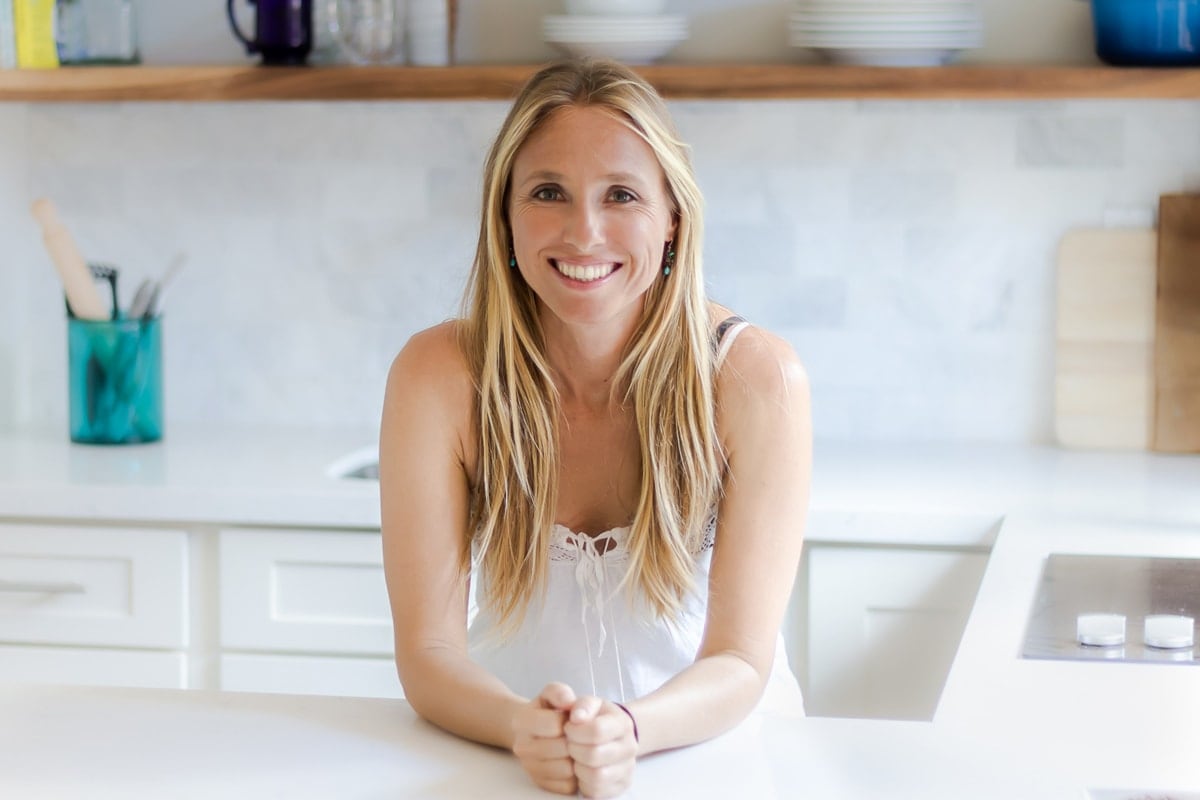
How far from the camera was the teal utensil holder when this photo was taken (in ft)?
8.65

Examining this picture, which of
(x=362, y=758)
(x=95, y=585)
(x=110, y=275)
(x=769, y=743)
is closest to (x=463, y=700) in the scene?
(x=362, y=758)

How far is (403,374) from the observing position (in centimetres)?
170

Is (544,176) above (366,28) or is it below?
below

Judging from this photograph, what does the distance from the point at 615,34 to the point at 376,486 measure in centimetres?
84

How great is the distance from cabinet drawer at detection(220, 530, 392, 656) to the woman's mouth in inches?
33.2

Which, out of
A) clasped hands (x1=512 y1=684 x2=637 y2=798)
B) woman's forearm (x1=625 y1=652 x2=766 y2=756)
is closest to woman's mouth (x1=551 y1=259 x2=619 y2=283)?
woman's forearm (x1=625 y1=652 x2=766 y2=756)

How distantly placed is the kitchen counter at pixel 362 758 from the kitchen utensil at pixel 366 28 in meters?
1.54

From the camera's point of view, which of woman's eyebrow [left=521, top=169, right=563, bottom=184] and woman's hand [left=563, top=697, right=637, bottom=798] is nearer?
woman's hand [left=563, top=697, right=637, bottom=798]

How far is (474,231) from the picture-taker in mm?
2826

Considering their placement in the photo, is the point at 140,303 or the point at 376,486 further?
the point at 140,303

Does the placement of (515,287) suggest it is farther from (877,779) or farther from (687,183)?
(877,779)

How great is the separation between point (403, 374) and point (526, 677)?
376 millimetres

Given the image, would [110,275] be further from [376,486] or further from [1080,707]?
[1080,707]

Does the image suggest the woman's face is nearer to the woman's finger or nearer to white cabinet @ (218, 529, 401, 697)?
the woman's finger
